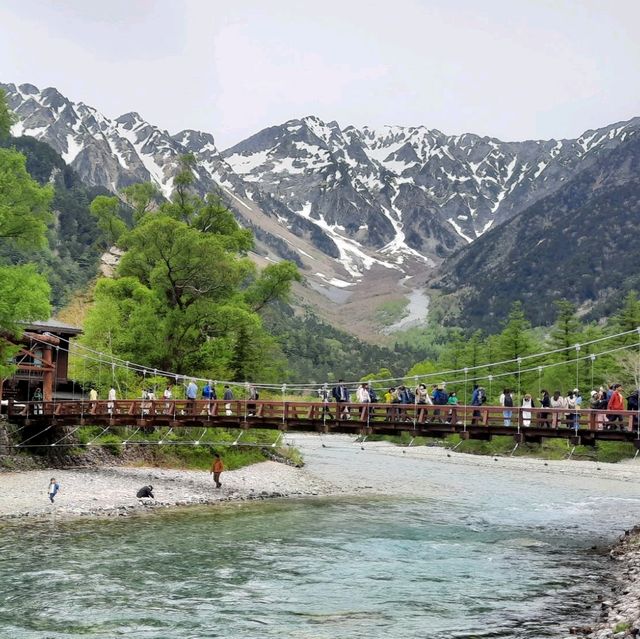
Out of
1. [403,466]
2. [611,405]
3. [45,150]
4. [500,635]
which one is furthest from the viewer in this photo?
[45,150]

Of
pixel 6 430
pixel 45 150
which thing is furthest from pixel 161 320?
pixel 45 150

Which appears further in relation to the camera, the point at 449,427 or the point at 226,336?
the point at 226,336

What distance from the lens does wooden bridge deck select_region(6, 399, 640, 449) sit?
85.9ft

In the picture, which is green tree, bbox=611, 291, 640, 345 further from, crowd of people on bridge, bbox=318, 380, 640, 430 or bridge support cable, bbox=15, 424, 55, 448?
bridge support cable, bbox=15, 424, 55, 448

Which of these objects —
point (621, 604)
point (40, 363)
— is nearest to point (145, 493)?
point (40, 363)

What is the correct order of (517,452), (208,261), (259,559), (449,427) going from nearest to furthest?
(259,559) < (449,427) < (208,261) < (517,452)

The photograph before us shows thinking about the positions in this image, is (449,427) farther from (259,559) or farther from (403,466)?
(403,466)

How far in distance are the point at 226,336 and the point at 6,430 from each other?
1408cm

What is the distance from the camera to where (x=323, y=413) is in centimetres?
3058

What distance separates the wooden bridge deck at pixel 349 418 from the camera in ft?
85.9

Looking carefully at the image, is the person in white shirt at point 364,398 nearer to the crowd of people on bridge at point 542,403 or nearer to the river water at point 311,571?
the crowd of people on bridge at point 542,403

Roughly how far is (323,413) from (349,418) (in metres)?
2.32

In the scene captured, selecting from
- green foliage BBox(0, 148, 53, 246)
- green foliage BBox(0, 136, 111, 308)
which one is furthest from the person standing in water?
green foliage BBox(0, 136, 111, 308)

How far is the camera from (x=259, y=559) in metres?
21.0
